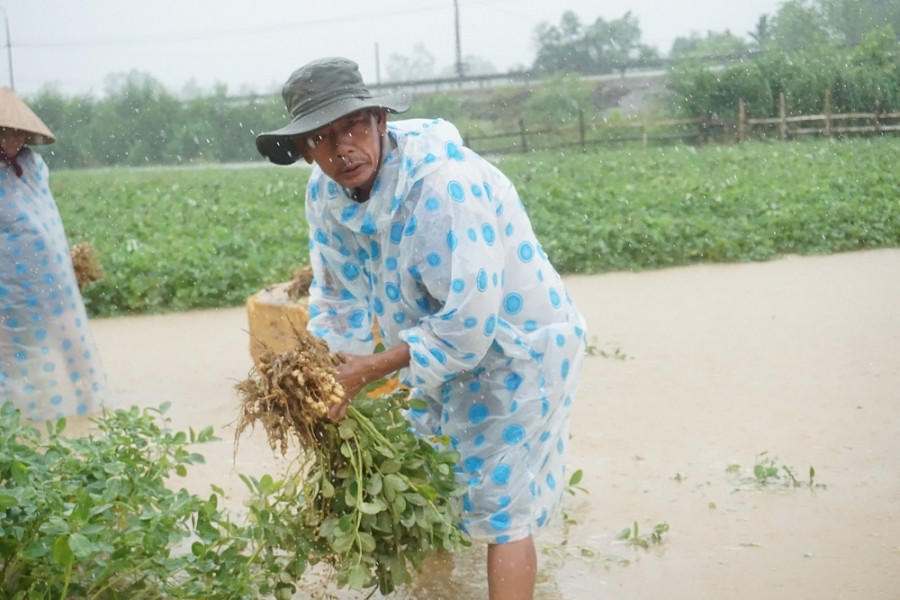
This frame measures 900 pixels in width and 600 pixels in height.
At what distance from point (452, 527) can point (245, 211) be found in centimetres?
935

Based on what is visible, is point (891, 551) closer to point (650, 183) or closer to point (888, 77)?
point (650, 183)

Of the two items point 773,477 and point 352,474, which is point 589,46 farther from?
point 352,474

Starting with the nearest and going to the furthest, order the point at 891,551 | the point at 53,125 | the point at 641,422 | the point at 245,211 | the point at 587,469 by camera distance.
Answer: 1. the point at 891,551
2. the point at 587,469
3. the point at 641,422
4. the point at 245,211
5. the point at 53,125

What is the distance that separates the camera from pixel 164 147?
64.5 feet

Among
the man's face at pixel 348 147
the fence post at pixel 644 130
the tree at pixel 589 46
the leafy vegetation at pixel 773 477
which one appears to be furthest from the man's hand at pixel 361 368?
the tree at pixel 589 46

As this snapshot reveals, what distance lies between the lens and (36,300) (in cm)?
477

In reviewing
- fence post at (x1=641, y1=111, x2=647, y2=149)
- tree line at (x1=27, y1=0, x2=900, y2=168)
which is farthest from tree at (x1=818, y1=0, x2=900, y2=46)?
fence post at (x1=641, y1=111, x2=647, y2=149)

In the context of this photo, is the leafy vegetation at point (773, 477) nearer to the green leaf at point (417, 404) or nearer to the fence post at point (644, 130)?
the green leaf at point (417, 404)

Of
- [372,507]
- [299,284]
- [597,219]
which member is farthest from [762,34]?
[372,507]

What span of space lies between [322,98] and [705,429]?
274cm

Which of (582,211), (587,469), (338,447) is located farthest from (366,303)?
(582,211)

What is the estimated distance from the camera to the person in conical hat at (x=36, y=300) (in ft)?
15.1

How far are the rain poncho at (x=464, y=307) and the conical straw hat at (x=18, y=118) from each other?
2.06 meters

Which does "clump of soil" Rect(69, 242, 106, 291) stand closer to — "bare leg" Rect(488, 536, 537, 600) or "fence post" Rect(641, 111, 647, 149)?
"bare leg" Rect(488, 536, 537, 600)
